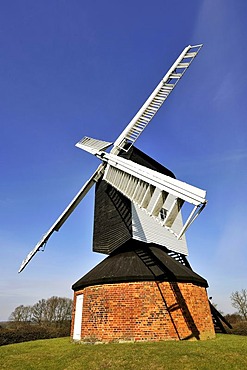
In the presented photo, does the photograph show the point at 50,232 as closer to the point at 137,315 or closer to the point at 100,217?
the point at 100,217

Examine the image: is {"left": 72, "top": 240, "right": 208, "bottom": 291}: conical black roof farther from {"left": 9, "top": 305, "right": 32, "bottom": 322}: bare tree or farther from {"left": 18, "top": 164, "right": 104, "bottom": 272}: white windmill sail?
{"left": 9, "top": 305, "right": 32, "bottom": 322}: bare tree

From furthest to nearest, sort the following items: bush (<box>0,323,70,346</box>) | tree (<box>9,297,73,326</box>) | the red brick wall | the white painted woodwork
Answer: tree (<box>9,297,73,326</box>) → bush (<box>0,323,70,346</box>) → the white painted woodwork → the red brick wall

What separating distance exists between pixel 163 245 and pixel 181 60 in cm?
1023

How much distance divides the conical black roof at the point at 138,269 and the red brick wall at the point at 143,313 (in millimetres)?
266

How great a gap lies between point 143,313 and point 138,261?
7.74 feet

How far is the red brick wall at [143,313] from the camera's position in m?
10.7

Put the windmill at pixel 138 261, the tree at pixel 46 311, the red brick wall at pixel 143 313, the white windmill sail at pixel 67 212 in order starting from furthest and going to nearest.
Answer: the tree at pixel 46 311
the white windmill sail at pixel 67 212
the red brick wall at pixel 143 313
the windmill at pixel 138 261

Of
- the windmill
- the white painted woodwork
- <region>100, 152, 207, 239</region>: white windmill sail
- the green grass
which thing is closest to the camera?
<region>100, 152, 207, 239</region>: white windmill sail

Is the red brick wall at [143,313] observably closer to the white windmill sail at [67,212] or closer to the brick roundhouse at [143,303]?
the brick roundhouse at [143,303]

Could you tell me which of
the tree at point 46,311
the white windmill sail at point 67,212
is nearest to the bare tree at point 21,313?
the tree at point 46,311

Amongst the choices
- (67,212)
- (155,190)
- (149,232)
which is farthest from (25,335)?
(155,190)

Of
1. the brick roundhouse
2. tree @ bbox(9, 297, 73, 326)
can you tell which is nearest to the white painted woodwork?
the brick roundhouse

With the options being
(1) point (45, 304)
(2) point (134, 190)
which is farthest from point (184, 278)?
(1) point (45, 304)

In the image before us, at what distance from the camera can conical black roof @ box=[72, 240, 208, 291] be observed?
1158cm
